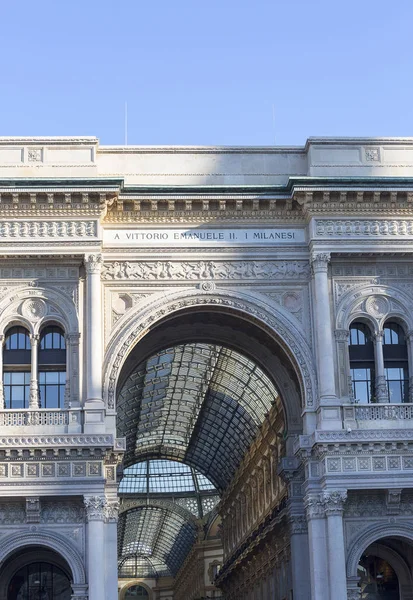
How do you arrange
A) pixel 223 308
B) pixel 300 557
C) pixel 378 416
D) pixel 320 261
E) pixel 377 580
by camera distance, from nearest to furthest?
1. pixel 378 416
2. pixel 320 261
3. pixel 223 308
4. pixel 377 580
5. pixel 300 557

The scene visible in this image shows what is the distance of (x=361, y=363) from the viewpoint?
150ft

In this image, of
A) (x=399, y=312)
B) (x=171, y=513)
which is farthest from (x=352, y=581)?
(x=171, y=513)

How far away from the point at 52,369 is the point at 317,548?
11779mm

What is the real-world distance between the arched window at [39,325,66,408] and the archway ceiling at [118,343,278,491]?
60.5 ft

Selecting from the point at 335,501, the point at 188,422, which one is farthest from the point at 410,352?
the point at 188,422

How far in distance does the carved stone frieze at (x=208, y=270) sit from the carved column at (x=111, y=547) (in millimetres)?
8765

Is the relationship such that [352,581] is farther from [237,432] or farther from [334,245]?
[237,432]

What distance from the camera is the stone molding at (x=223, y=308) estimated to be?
44656 mm

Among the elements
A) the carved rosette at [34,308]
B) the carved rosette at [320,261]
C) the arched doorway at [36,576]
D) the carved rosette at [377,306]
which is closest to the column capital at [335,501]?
the carved rosette at [377,306]

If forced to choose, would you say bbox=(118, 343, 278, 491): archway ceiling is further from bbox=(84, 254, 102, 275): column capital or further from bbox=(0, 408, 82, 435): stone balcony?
bbox=(0, 408, 82, 435): stone balcony

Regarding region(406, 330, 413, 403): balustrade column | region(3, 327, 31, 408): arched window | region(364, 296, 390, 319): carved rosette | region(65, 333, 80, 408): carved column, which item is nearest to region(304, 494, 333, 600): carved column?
region(406, 330, 413, 403): balustrade column

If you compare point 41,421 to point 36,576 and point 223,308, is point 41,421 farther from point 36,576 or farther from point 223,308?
point 223,308

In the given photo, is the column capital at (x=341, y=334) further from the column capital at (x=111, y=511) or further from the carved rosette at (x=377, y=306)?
the column capital at (x=111, y=511)

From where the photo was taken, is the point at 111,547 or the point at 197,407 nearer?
the point at 111,547
